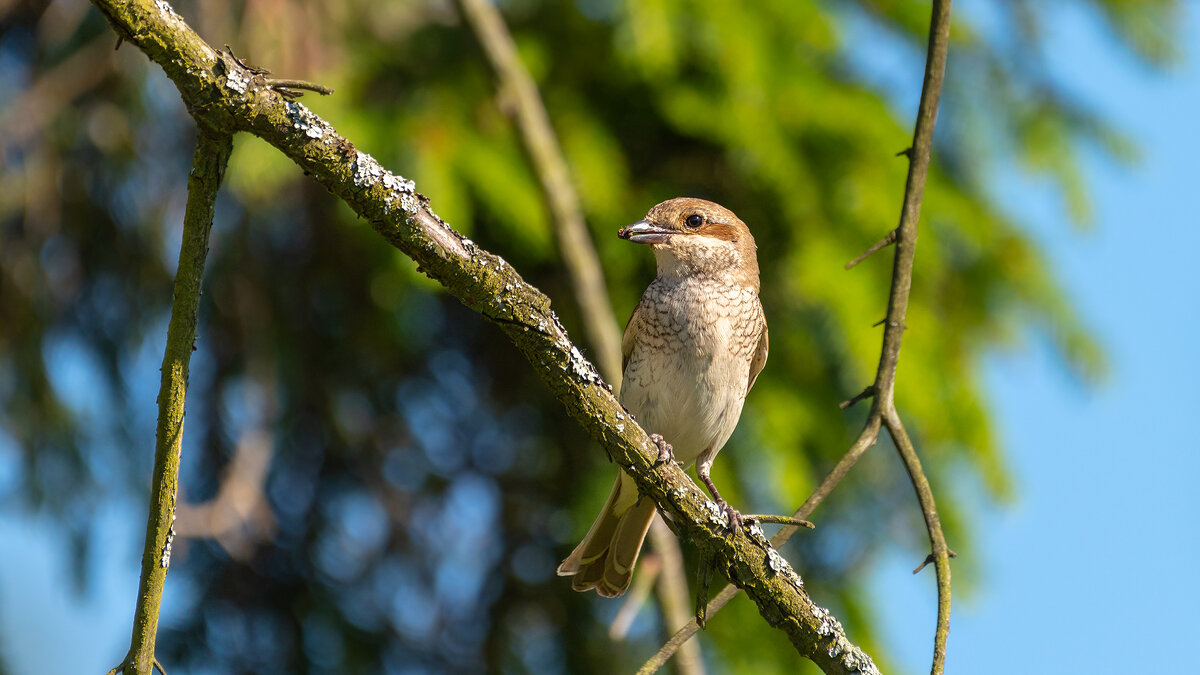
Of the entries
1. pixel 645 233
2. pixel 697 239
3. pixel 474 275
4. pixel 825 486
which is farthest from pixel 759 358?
pixel 474 275

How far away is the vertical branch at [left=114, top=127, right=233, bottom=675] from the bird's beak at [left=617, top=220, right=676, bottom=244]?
5.38 feet

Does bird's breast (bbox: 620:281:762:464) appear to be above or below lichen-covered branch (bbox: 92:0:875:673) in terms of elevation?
above

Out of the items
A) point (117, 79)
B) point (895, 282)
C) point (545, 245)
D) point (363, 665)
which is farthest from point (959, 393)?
point (117, 79)

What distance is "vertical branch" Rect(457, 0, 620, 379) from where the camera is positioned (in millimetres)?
4199

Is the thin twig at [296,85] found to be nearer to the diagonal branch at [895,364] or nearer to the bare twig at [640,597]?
the diagonal branch at [895,364]

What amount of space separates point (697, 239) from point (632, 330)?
504 millimetres

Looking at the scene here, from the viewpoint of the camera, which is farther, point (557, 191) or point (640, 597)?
point (557, 191)

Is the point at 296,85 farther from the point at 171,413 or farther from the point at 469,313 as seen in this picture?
the point at 469,313

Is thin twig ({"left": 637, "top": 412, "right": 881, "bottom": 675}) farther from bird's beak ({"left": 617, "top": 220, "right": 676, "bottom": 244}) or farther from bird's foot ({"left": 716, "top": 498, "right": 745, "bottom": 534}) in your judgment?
bird's beak ({"left": 617, "top": 220, "right": 676, "bottom": 244})

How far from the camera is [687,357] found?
386cm

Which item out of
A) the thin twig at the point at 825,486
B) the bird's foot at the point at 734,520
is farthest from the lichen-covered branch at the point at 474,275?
the thin twig at the point at 825,486

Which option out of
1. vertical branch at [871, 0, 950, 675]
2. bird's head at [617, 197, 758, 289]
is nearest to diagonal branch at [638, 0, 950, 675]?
vertical branch at [871, 0, 950, 675]

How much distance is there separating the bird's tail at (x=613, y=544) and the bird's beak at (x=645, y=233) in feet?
2.83

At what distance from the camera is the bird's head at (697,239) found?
11.9ft
